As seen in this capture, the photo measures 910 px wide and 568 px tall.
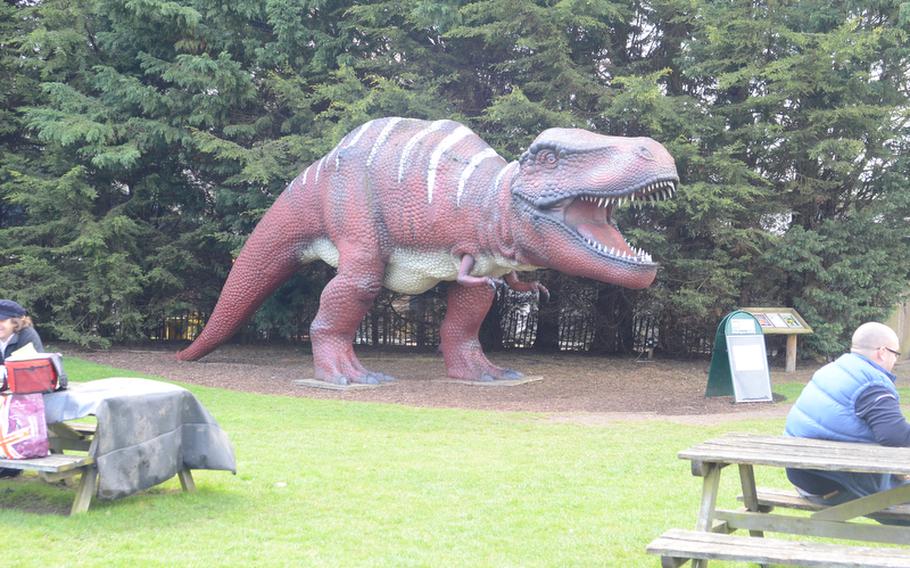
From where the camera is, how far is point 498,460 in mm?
6855

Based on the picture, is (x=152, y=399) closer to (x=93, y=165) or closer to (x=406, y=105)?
(x=406, y=105)

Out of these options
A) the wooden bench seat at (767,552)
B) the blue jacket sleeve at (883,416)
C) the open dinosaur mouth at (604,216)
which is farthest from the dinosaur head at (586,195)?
the wooden bench seat at (767,552)

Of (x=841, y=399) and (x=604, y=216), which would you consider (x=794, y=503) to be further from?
(x=604, y=216)

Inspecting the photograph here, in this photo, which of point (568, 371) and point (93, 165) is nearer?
point (568, 371)

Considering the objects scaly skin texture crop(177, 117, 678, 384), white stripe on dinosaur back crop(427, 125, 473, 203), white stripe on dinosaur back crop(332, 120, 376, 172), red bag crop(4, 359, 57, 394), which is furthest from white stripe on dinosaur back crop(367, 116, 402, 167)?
red bag crop(4, 359, 57, 394)

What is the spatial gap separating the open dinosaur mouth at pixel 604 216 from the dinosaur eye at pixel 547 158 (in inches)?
17.1

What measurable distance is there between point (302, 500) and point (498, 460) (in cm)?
183

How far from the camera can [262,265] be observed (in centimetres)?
1260

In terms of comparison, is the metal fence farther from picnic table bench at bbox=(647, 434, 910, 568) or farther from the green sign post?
picnic table bench at bbox=(647, 434, 910, 568)

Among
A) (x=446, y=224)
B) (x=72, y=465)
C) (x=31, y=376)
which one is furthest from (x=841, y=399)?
(x=446, y=224)

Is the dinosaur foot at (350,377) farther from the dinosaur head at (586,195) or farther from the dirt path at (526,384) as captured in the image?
the dinosaur head at (586,195)

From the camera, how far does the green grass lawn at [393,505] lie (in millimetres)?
4410

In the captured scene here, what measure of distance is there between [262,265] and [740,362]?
6.37 meters

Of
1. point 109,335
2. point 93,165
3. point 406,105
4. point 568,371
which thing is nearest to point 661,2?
point 406,105
